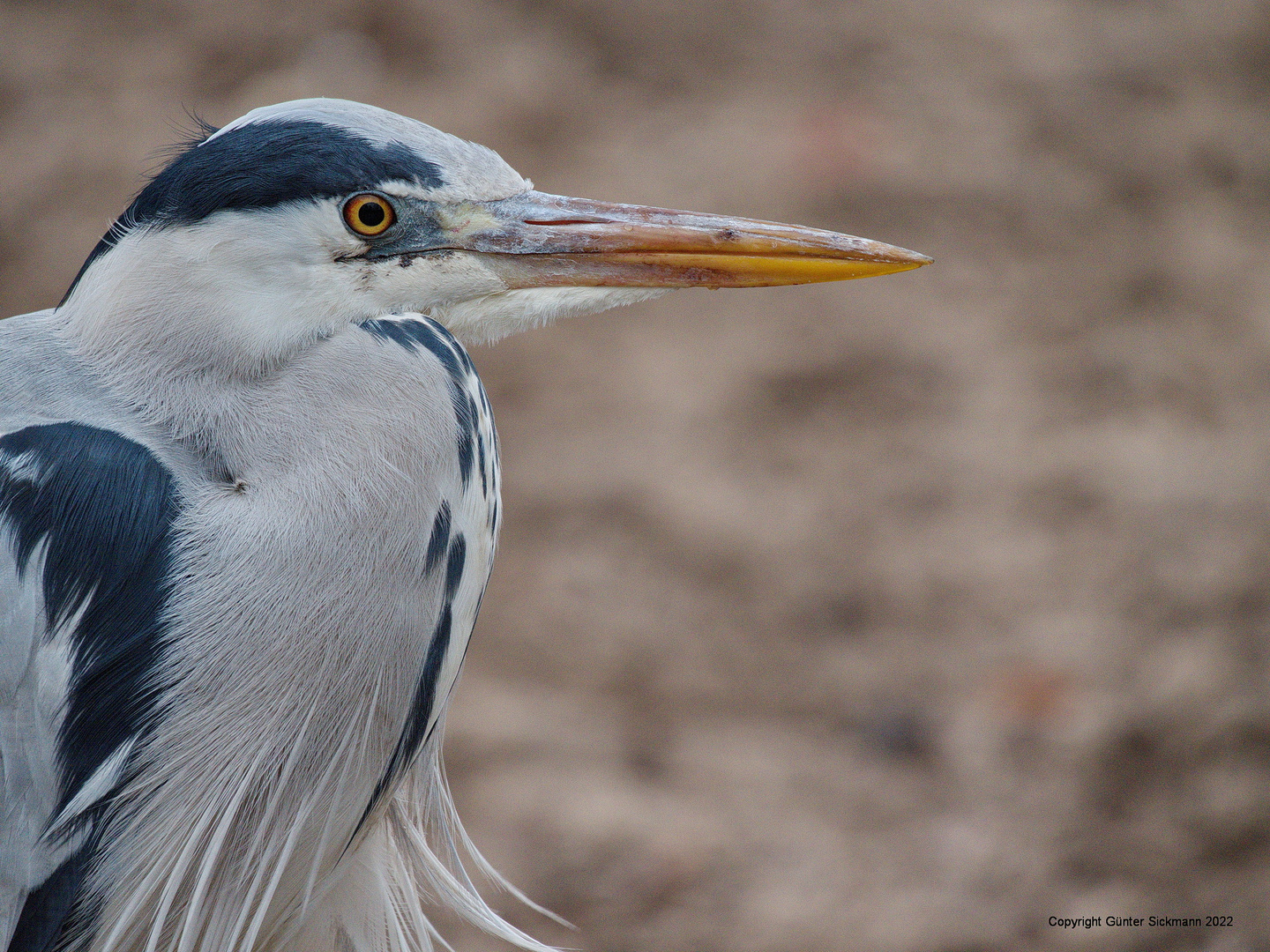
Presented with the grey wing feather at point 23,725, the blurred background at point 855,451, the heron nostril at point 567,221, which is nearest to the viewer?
the grey wing feather at point 23,725

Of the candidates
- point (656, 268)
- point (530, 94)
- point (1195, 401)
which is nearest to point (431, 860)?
point (656, 268)

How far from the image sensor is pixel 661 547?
3.34 meters

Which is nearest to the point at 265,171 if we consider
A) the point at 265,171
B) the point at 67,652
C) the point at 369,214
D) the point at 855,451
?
the point at 265,171

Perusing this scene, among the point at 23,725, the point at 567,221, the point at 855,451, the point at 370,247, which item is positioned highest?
the point at 855,451

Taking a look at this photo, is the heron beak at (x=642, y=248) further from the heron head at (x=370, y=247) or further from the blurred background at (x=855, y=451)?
the blurred background at (x=855, y=451)

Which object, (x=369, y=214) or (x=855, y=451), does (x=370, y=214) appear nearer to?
(x=369, y=214)

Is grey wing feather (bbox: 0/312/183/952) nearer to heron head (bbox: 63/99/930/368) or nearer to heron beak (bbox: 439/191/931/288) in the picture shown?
heron head (bbox: 63/99/930/368)

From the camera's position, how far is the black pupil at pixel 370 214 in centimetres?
145

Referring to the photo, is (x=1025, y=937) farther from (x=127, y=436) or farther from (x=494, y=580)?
(x=127, y=436)

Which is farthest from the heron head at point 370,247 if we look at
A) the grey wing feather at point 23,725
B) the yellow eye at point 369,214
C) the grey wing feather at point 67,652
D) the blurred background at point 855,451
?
the blurred background at point 855,451

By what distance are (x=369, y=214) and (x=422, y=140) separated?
121 mm

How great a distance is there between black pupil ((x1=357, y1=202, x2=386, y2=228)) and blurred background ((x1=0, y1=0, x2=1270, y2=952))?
2.20ft

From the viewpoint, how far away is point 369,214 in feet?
4.78

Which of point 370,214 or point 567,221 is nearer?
point 370,214
